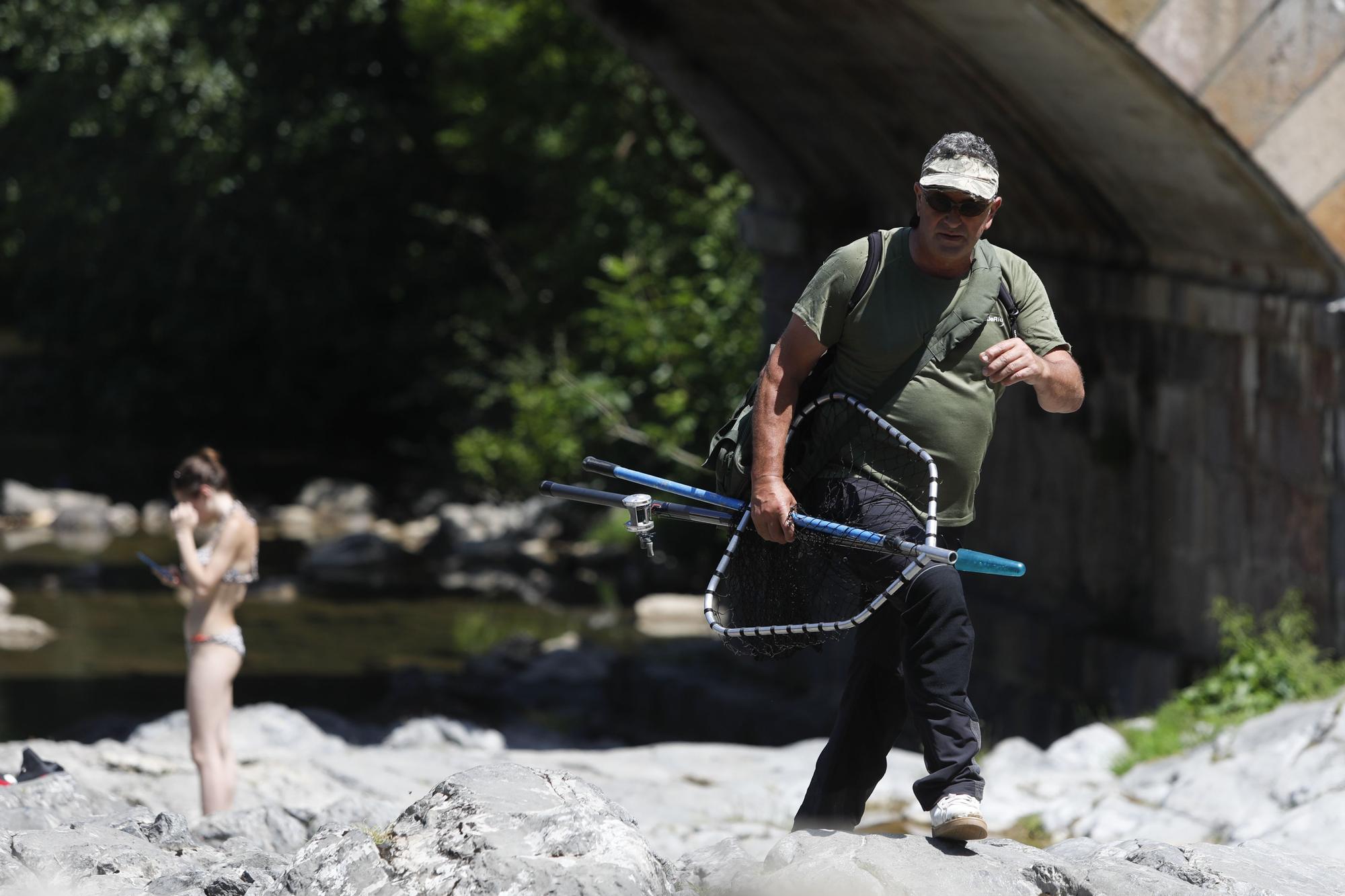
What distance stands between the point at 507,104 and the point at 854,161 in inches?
241

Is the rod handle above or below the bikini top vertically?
above

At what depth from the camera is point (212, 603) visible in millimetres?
6059

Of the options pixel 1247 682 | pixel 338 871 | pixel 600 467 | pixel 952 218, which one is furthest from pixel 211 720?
pixel 1247 682

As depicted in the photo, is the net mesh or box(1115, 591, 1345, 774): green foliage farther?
box(1115, 591, 1345, 774): green foliage

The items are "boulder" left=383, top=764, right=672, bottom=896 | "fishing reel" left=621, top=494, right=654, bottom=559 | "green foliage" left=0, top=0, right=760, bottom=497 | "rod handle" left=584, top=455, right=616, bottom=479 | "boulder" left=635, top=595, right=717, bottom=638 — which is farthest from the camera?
"green foliage" left=0, top=0, right=760, bottom=497

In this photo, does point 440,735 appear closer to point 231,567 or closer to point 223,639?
point 223,639

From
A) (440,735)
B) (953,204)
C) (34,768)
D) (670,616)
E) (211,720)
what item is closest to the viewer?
(953,204)

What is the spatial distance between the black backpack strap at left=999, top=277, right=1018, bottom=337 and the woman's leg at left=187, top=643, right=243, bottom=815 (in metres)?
3.21

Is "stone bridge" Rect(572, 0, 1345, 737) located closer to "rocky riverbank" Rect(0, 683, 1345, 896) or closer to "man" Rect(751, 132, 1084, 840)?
"rocky riverbank" Rect(0, 683, 1345, 896)

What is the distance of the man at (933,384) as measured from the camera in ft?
12.5

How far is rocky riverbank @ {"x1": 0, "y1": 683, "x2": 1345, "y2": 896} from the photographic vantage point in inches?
138

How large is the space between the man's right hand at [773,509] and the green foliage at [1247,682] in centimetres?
380

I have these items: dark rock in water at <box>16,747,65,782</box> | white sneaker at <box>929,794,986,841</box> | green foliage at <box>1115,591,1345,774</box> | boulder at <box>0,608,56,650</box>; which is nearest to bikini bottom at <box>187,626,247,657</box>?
dark rock in water at <box>16,747,65,782</box>

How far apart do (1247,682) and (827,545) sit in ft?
14.5
